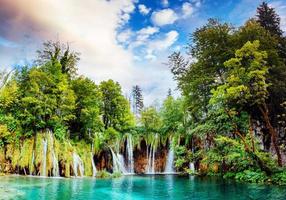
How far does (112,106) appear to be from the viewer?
36688 millimetres

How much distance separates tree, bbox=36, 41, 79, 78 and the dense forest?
11 cm

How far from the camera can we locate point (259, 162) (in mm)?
18609

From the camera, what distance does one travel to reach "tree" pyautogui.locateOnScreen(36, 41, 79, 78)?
3267 cm

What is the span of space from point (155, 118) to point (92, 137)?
1066cm

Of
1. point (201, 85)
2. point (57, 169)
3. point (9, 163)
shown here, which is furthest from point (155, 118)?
point (9, 163)

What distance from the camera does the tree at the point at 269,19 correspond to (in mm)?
30237

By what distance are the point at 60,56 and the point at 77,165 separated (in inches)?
550

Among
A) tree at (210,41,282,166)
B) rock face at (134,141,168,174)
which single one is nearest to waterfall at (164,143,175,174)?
rock face at (134,141,168,174)

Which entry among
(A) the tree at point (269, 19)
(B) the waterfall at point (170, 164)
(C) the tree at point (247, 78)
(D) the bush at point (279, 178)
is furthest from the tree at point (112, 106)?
(D) the bush at point (279, 178)

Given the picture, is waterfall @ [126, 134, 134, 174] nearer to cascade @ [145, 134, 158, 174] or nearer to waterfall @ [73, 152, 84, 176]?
cascade @ [145, 134, 158, 174]

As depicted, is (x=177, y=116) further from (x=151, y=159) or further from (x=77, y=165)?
(x=77, y=165)

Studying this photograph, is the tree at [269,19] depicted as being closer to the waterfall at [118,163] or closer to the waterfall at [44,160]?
the waterfall at [118,163]

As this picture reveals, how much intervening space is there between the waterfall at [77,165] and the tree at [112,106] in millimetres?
9784

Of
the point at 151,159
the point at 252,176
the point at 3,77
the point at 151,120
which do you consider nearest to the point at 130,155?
the point at 151,159
